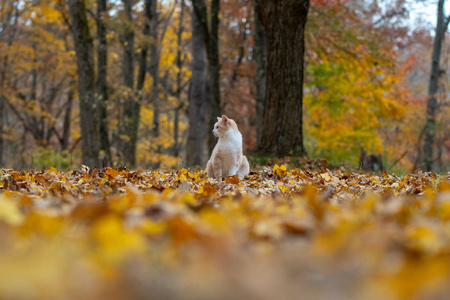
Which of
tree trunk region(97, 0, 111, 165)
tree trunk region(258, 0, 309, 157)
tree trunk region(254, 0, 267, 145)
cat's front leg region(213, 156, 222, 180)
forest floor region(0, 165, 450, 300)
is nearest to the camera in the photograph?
forest floor region(0, 165, 450, 300)

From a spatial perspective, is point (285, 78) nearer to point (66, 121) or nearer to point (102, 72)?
point (102, 72)

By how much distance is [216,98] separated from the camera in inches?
422

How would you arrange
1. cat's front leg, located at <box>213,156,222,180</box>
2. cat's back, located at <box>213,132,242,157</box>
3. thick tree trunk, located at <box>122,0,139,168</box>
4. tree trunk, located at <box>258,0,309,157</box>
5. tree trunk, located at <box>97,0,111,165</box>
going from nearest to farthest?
cat's front leg, located at <box>213,156,222,180</box> → cat's back, located at <box>213,132,242,157</box> → tree trunk, located at <box>258,0,309,157</box> → tree trunk, located at <box>97,0,111,165</box> → thick tree trunk, located at <box>122,0,139,168</box>

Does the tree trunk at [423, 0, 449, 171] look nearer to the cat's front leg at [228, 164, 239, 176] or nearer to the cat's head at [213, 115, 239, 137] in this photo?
the cat's head at [213, 115, 239, 137]

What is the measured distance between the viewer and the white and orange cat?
5250 mm

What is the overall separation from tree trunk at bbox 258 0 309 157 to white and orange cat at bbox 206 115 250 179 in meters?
2.38

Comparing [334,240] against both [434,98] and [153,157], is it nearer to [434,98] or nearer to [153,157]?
[434,98]

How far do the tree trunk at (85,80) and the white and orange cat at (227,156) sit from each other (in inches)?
199

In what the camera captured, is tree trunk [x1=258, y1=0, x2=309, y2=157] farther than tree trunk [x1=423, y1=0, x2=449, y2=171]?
No

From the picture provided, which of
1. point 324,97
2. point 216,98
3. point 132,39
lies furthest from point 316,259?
point 132,39

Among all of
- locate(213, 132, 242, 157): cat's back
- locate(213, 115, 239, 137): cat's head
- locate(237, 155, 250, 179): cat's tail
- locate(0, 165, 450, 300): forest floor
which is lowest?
locate(237, 155, 250, 179): cat's tail

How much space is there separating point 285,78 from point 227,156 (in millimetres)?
3139

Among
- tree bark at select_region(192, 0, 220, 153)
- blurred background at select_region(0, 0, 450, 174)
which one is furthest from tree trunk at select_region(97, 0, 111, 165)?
tree bark at select_region(192, 0, 220, 153)

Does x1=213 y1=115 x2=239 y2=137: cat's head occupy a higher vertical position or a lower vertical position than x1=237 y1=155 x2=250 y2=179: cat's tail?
higher
